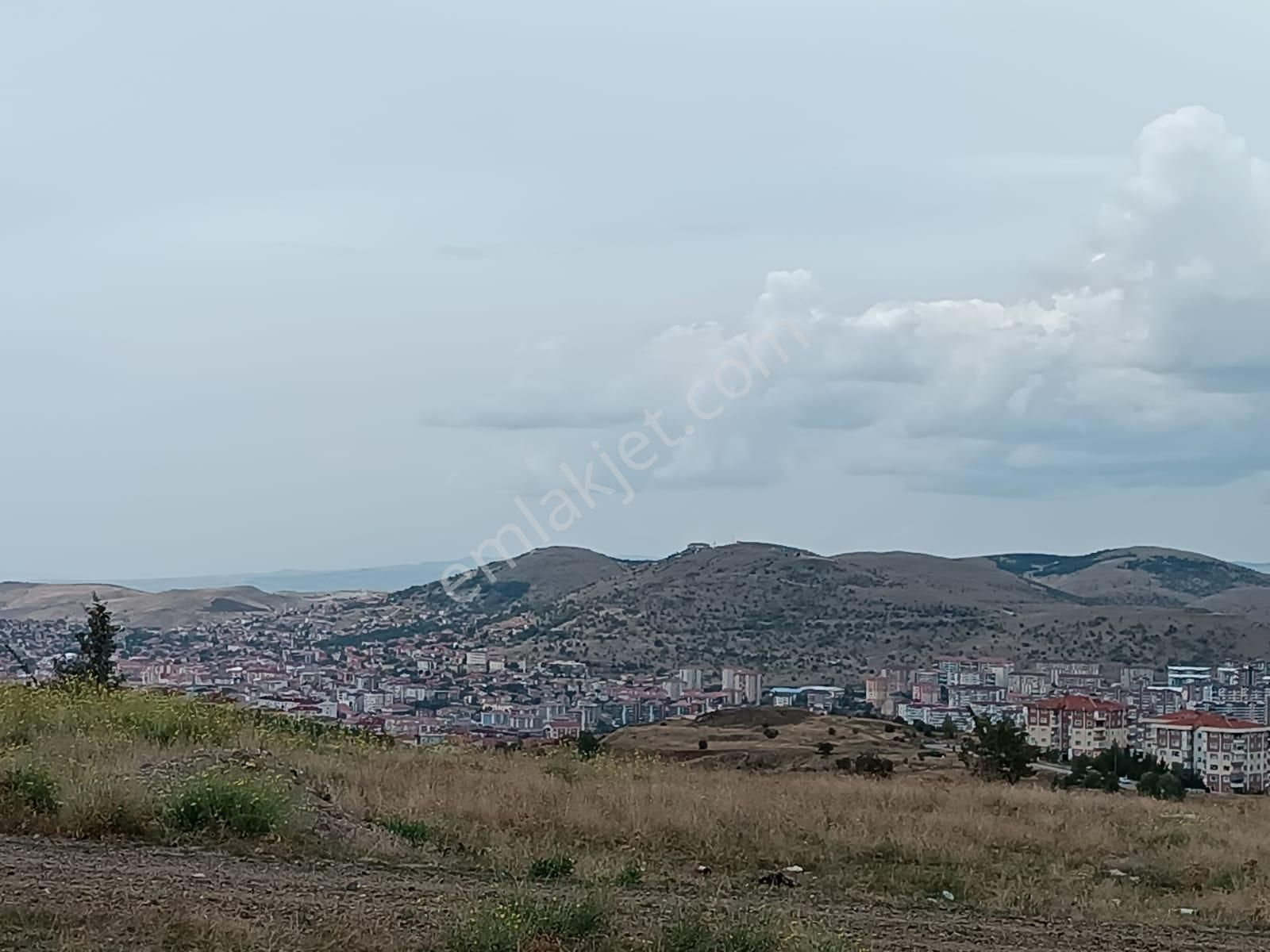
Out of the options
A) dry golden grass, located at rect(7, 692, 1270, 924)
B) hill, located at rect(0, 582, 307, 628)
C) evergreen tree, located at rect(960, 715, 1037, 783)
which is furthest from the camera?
hill, located at rect(0, 582, 307, 628)

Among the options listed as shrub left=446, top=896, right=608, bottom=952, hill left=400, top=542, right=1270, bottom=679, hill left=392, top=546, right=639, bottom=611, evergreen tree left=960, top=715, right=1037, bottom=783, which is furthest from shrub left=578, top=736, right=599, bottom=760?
hill left=392, top=546, right=639, bottom=611

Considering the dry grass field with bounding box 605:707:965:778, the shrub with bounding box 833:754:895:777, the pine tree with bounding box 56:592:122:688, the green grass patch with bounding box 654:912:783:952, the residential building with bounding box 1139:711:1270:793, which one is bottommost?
the residential building with bounding box 1139:711:1270:793

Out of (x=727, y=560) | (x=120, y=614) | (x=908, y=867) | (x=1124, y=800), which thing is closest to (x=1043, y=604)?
(x=727, y=560)

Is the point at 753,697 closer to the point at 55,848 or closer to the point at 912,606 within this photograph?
the point at 912,606

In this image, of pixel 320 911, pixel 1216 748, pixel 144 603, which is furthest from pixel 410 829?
pixel 144 603

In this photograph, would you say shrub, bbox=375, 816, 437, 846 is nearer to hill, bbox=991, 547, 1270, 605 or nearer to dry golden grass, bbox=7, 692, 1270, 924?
dry golden grass, bbox=7, 692, 1270, 924

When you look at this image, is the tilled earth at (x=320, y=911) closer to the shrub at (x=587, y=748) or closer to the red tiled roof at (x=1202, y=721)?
the shrub at (x=587, y=748)
